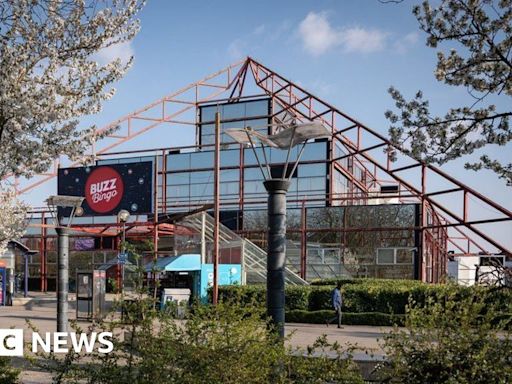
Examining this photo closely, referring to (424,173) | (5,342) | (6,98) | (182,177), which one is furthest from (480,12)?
(182,177)

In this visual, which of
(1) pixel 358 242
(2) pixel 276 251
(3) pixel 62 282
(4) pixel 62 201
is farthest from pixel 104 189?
(2) pixel 276 251

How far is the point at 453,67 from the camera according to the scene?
9836mm

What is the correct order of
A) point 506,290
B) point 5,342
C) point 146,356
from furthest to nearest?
1. point 5,342
2. point 506,290
3. point 146,356

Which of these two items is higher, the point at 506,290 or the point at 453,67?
the point at 453,67

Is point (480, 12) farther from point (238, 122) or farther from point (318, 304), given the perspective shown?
point (238, 122)

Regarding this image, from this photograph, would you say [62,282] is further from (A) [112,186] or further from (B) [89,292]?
(A) [112,186]

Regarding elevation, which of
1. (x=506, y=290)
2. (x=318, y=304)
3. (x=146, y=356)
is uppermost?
(x=506, y=290)

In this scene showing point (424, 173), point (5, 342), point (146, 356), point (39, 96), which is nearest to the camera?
point (146, 356)

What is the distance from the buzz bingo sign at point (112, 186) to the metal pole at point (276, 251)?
23.8 meters

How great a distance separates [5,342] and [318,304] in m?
14.9

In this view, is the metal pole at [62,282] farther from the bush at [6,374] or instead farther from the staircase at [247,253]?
the staircase at [247,253]

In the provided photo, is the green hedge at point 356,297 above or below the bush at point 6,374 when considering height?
below

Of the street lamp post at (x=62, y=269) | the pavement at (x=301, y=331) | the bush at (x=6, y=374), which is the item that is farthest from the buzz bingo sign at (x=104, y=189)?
the bush at (x=6, y=374)

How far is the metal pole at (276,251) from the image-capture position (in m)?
8.81
